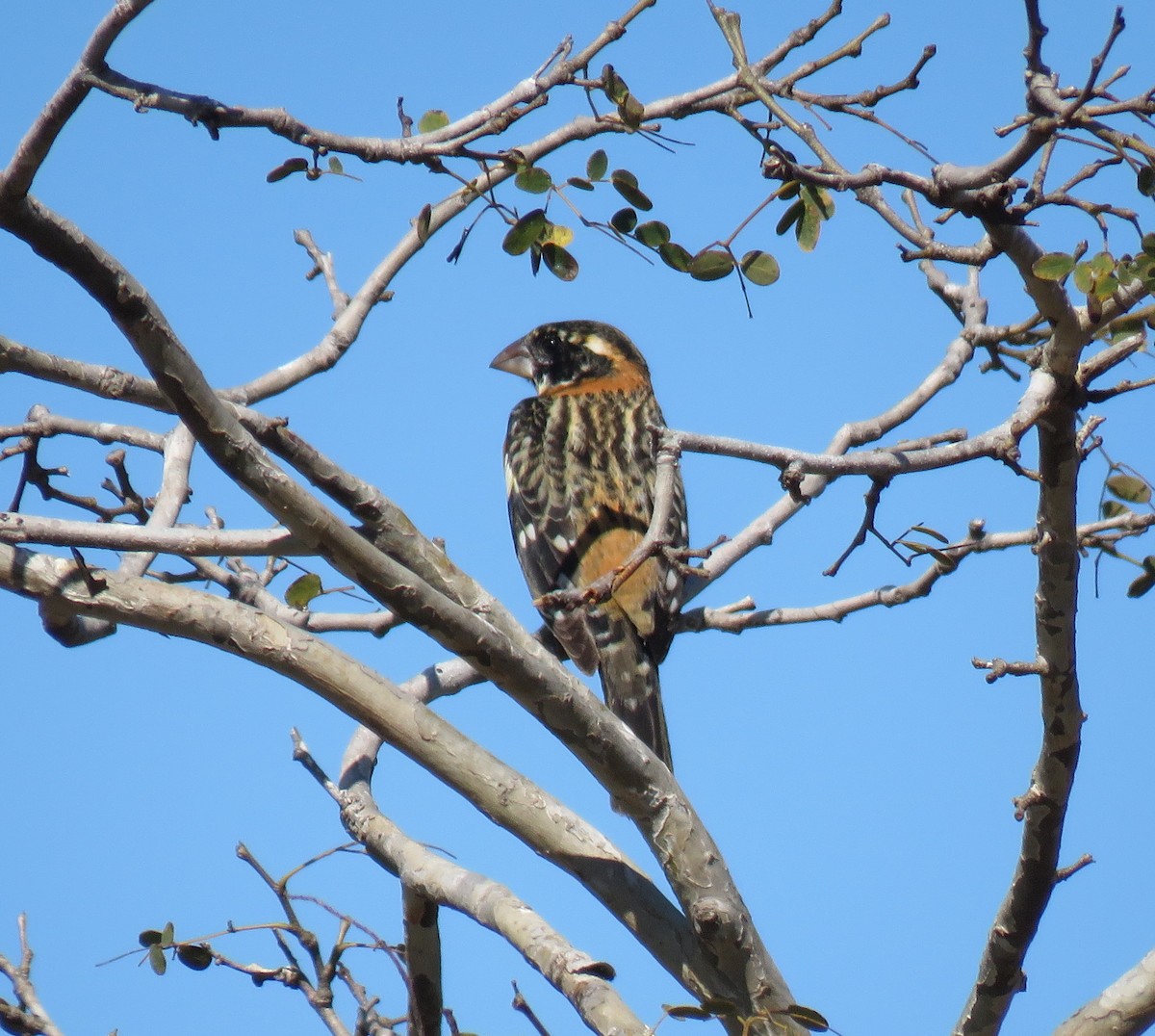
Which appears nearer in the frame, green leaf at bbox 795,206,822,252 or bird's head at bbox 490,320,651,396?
green leaf at bbox 795,206,822,252

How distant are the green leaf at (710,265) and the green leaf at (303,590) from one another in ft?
4.41

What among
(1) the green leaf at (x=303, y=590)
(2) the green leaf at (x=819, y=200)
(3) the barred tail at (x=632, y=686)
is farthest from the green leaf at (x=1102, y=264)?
(3) the barred tail at (x=632, y=686)

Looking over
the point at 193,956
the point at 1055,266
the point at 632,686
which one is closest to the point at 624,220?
the point at 1055,266

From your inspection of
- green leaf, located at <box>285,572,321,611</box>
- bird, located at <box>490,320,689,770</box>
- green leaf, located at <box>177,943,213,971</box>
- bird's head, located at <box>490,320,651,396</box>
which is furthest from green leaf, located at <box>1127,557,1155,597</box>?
bird's head, located at <box>490,320,651,396</box>

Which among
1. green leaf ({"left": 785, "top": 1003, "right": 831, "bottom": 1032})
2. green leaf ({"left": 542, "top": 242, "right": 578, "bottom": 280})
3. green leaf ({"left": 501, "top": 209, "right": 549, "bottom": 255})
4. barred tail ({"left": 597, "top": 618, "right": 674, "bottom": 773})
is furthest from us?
barred tail ({"left": 597, "top": 618, "right": 674, "bottom": 773})

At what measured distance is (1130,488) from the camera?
161 inches

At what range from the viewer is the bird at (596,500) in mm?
6230

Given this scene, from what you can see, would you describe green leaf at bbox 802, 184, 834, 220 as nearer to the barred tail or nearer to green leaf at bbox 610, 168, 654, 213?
green leaf at bbox 610, 168, 654, 213

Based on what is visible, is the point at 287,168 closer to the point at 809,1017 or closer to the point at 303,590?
the point at 303,590

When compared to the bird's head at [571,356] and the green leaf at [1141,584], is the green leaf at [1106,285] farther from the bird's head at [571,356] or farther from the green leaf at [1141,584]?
A: the bird's head at [571,356]

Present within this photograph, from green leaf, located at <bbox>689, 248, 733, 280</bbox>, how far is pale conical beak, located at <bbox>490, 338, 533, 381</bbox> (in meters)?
4.78

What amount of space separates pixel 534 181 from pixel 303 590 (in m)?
1.30

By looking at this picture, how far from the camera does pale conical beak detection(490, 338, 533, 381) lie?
8.24 m

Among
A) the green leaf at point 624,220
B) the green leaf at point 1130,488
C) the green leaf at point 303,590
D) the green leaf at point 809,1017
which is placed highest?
the green leaf at point 624,220
